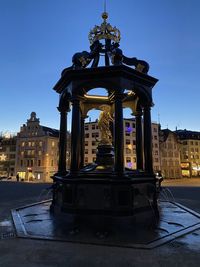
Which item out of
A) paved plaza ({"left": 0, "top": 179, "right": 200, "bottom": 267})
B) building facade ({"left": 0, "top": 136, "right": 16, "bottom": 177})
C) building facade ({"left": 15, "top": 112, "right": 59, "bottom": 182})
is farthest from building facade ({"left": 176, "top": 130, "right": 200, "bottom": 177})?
paved plaza ({"left": 0, "top": 179, "right": 200, "bottom": 267})

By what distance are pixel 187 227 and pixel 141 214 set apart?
188 cm

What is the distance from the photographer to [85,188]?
9.40 m

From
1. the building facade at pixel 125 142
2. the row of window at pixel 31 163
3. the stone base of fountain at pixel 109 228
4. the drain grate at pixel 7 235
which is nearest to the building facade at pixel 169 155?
the building facade at pixel 125 142

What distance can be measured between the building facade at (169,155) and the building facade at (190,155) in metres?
13.2

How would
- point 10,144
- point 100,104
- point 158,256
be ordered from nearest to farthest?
point 158,256 < point 100,104 < point 10,144

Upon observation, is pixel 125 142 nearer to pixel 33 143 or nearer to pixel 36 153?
pixel 36 153

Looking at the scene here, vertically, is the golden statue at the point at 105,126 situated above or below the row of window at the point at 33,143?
below

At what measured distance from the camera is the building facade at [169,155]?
77750 mm

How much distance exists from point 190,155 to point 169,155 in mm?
20552

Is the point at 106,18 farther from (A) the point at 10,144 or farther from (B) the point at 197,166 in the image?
(B) the point at 197,166

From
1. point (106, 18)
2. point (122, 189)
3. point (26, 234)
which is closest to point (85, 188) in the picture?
point (122, 189)

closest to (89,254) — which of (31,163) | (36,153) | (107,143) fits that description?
(107,143)

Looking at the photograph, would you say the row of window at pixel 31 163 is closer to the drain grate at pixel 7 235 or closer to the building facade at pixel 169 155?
the building facade at pixel 169 155

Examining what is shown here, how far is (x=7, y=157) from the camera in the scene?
80875 mm
